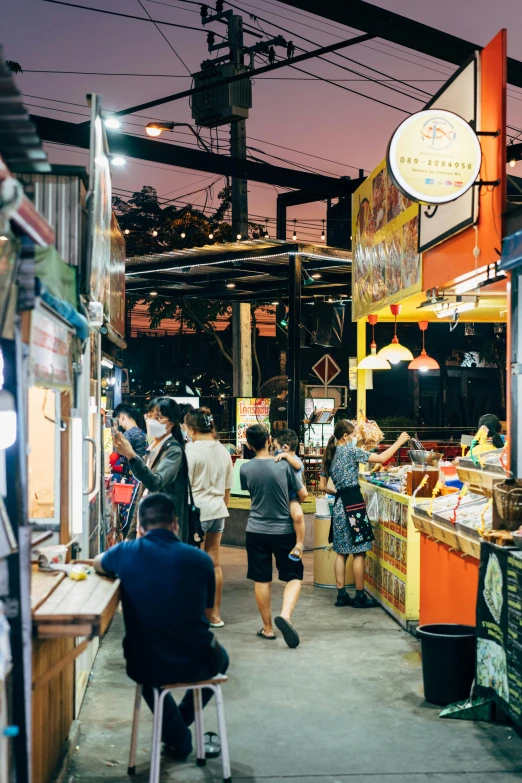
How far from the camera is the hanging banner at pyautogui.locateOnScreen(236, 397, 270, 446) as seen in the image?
1722 cm

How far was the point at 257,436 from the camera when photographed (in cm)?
774

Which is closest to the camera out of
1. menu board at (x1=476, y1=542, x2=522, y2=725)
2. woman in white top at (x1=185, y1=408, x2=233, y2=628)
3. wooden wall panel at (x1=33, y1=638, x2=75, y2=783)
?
wooden wall panel at (x1=33, y1=638, x2=75, y2=783)

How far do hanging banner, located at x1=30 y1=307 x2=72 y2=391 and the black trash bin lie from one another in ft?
10.4

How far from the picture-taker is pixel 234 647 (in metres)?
7.57

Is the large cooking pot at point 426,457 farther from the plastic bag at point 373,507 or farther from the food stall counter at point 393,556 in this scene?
the plastic bag at point 373,507

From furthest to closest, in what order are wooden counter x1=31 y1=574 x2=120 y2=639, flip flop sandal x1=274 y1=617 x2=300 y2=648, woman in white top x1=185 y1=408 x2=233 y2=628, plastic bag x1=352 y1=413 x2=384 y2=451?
plastic bag x1=352 y1=413 x2=384 y2=451, woman in white top x1=185 y1=408 x2=233 y2=628, flip flop sandal x1=274 y1=617 x2=300 y2=648, wooden counter x1=31 y1=574 x2=120 y2=639

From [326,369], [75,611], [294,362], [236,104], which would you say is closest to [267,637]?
[75,611]

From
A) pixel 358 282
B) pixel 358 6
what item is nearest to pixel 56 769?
pixel 358 6

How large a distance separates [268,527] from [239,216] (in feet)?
40.5

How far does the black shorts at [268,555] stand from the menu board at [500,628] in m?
2.37

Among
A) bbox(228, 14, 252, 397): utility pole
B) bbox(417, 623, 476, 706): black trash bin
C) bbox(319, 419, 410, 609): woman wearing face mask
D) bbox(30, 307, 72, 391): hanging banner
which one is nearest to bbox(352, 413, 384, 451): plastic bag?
bbox(319, 419, 410, 609): woman wearing face mask

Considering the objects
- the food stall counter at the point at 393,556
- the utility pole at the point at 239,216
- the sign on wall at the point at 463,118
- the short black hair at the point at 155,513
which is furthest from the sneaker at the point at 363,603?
Answer: the utility pole at the point at 239,216

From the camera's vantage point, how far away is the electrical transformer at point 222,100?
19141 millimetres

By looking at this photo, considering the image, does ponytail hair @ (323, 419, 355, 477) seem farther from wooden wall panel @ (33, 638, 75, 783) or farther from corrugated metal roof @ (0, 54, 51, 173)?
corrugated metal roof @ (0, 54, 51, 173)
